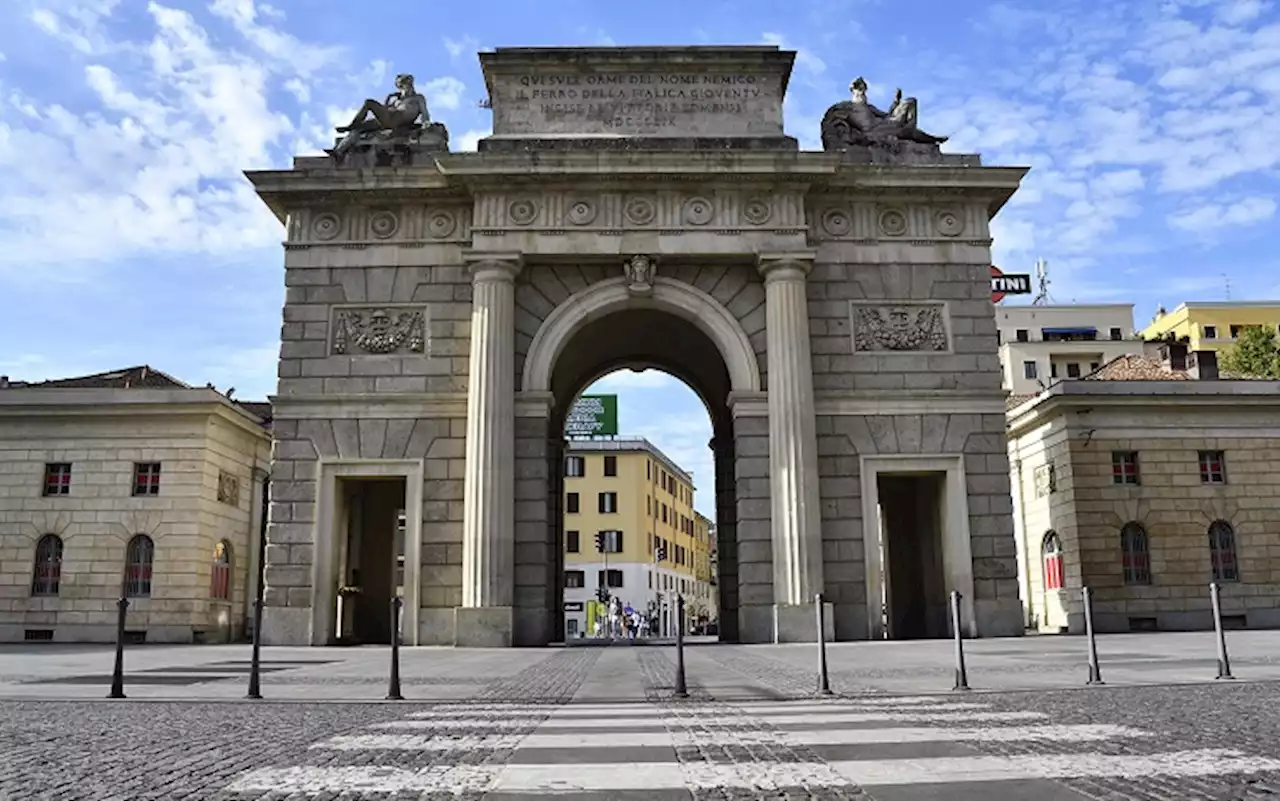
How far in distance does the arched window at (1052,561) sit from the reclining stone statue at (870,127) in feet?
49.0

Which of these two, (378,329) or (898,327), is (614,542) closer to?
(378,329)

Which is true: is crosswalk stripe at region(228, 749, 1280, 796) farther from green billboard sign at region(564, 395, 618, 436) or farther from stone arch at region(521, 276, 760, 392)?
green billboard sign at region(564, 395, 618, 436)

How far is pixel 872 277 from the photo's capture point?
25453 mm

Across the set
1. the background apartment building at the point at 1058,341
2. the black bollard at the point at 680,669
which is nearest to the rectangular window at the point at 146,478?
the black bollard at the point at 680,669

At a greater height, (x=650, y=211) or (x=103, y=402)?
(x=650, y=211)

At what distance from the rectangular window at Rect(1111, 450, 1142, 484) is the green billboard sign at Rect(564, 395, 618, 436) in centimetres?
3676

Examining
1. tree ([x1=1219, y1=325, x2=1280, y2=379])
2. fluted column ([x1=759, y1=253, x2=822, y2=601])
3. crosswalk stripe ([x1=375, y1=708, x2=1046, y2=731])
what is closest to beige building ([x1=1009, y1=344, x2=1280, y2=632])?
fluted column ([x1=759, y1=253, x2=822, y2=601])

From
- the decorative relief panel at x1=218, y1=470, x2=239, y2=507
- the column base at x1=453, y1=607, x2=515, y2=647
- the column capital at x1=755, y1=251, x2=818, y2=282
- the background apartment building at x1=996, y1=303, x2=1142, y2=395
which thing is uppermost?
the background apartment building at x1=996, y1=303, x2=1142, y2=395

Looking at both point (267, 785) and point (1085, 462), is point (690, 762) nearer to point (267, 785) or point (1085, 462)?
point (267, 785)

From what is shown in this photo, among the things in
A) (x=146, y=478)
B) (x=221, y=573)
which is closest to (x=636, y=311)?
(x=146, y=478)

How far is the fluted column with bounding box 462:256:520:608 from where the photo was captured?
899 inches

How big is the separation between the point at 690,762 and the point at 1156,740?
2.93m

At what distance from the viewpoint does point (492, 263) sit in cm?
2433

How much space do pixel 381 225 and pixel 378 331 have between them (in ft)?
8.50
